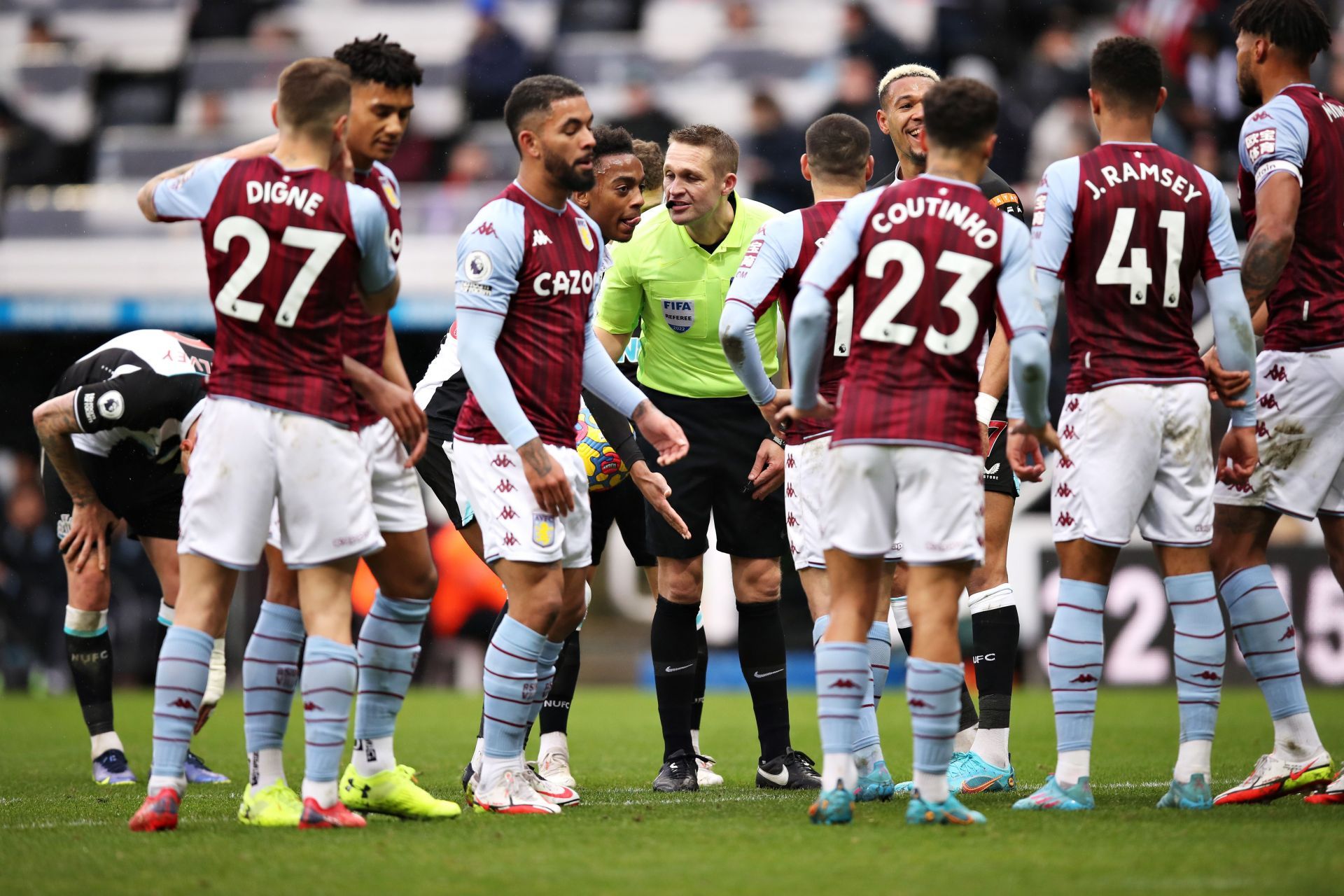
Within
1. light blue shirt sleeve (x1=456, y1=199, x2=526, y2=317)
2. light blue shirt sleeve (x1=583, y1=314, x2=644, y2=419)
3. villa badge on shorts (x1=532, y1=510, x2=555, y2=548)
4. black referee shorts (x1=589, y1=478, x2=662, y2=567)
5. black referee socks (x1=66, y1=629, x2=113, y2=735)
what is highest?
light blue shirt sleeve (x1=456, y1=199, x2=526, y2=317)

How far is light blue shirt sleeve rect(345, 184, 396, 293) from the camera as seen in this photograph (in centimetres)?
473

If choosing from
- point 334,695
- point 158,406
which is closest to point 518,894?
point 334,695

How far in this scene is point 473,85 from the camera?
18031 millimetres

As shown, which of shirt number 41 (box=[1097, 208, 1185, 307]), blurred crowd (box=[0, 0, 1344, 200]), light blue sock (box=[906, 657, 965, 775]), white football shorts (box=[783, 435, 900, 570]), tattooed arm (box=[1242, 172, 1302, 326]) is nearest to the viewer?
light blue sock (box=[906, 657, 965, 775])

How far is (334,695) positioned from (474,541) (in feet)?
6.03

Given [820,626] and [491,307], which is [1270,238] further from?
[491,307]

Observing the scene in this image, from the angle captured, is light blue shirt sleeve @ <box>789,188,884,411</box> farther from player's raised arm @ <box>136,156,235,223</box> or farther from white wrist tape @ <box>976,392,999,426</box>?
player's raised arm @ <box>136,156,235,223</box>

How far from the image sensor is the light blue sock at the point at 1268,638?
5324 millimetres

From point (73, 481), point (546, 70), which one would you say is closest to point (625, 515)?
point (73, 481)

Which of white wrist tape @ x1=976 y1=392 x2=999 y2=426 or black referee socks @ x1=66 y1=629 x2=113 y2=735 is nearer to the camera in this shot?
white wrist tape @ x1=976 y1=392 x2=999 y2=426

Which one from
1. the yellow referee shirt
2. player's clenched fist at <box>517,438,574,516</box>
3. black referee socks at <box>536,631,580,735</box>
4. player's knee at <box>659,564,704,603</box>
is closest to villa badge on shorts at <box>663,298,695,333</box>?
the yellow referee shirt

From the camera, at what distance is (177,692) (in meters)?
4.66

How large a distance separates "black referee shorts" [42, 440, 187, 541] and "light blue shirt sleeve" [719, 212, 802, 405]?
294cm

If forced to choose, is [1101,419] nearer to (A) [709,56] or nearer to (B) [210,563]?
(B) [210,563]
